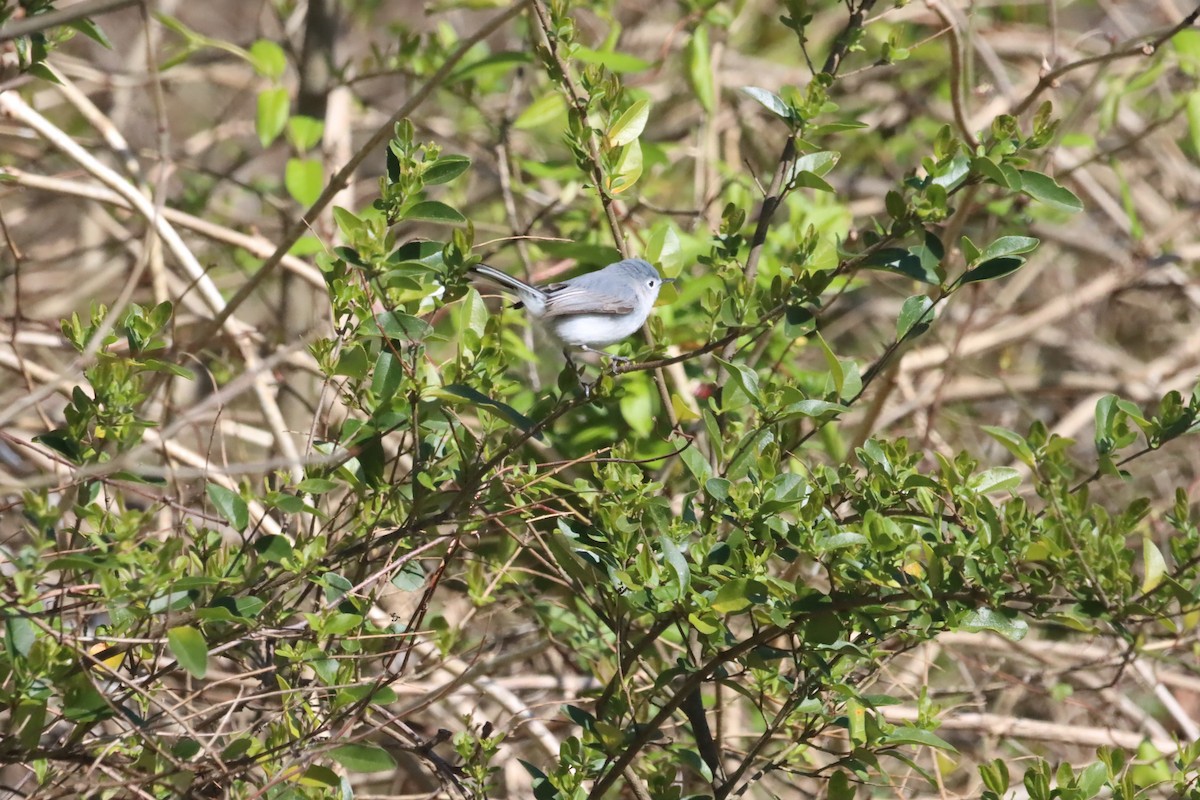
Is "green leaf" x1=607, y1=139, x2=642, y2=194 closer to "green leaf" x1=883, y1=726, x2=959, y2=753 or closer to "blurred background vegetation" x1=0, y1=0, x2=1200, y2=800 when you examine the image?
"blurred background vegetation" x1=0, y1=0, x2=1200, y2=800

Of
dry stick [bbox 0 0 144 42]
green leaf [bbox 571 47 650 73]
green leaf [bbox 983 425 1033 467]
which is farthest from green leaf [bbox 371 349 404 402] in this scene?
green leaf [bbox 571 47 650 73]

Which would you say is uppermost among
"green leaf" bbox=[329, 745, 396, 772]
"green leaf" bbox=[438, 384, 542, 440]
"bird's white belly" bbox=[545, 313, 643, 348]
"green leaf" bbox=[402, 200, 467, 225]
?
"green leaf" bbox=[402, 200, 467, 225]

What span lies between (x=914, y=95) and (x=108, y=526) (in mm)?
4129

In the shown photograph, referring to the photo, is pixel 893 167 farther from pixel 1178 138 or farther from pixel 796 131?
pixel 796 131

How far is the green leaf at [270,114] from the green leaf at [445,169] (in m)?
1.46

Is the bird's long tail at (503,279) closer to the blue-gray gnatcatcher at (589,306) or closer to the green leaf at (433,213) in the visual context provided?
the blue-gray gnatcatcher at (589,306)

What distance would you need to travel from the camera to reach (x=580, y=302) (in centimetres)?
311

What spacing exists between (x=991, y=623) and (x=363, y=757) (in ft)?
3.57

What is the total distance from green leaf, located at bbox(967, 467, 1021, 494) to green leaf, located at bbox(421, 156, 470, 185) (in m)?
1.04

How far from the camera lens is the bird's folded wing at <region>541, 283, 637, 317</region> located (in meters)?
3.02

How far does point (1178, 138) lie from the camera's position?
199 inches

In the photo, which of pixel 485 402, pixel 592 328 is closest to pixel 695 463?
pixel 485 402

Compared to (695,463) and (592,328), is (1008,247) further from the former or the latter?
(592,328)

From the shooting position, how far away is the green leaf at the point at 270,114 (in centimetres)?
327
